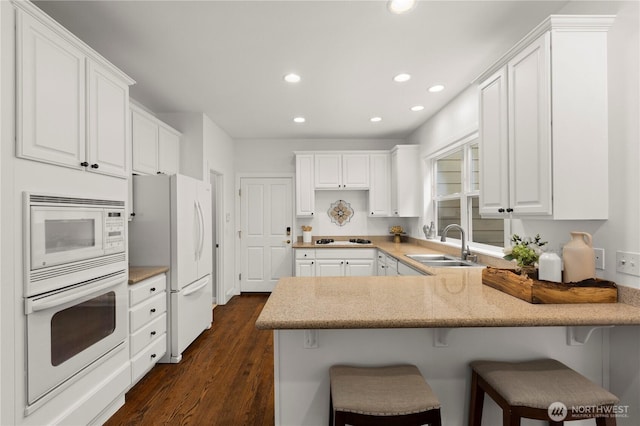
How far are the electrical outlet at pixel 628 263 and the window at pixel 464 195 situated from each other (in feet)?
3.97

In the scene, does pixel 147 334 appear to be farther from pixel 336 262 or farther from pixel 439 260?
pixel 439 260

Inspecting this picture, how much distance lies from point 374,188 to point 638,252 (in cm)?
346

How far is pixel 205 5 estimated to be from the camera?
1823 mm

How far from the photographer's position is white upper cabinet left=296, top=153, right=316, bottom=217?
4703mm

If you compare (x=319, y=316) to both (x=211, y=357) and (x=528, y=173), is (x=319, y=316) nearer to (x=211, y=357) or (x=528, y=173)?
(x=528, y=173)

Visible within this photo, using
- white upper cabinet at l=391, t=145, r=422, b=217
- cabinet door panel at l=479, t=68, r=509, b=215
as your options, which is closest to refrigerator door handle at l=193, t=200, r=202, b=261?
cabinet door panel at l=479, t=68, r=509, b=215

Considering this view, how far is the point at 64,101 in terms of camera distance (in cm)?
163

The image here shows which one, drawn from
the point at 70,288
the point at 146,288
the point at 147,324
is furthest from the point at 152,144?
the point at 70,288

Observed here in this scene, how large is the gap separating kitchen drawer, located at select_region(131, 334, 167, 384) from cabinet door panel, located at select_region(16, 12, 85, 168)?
4.84 feet

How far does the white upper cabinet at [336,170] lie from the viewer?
472cm

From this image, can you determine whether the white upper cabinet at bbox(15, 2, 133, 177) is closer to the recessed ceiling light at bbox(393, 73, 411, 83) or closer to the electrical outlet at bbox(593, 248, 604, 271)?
the recessed ceiling light at bbox(393, 73, 411, 83)

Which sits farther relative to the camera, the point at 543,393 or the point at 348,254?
the point at 348,254

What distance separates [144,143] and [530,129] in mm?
3129

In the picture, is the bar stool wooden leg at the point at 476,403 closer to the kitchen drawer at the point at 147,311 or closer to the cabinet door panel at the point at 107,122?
the kitchen drawer at the point at 147,311
